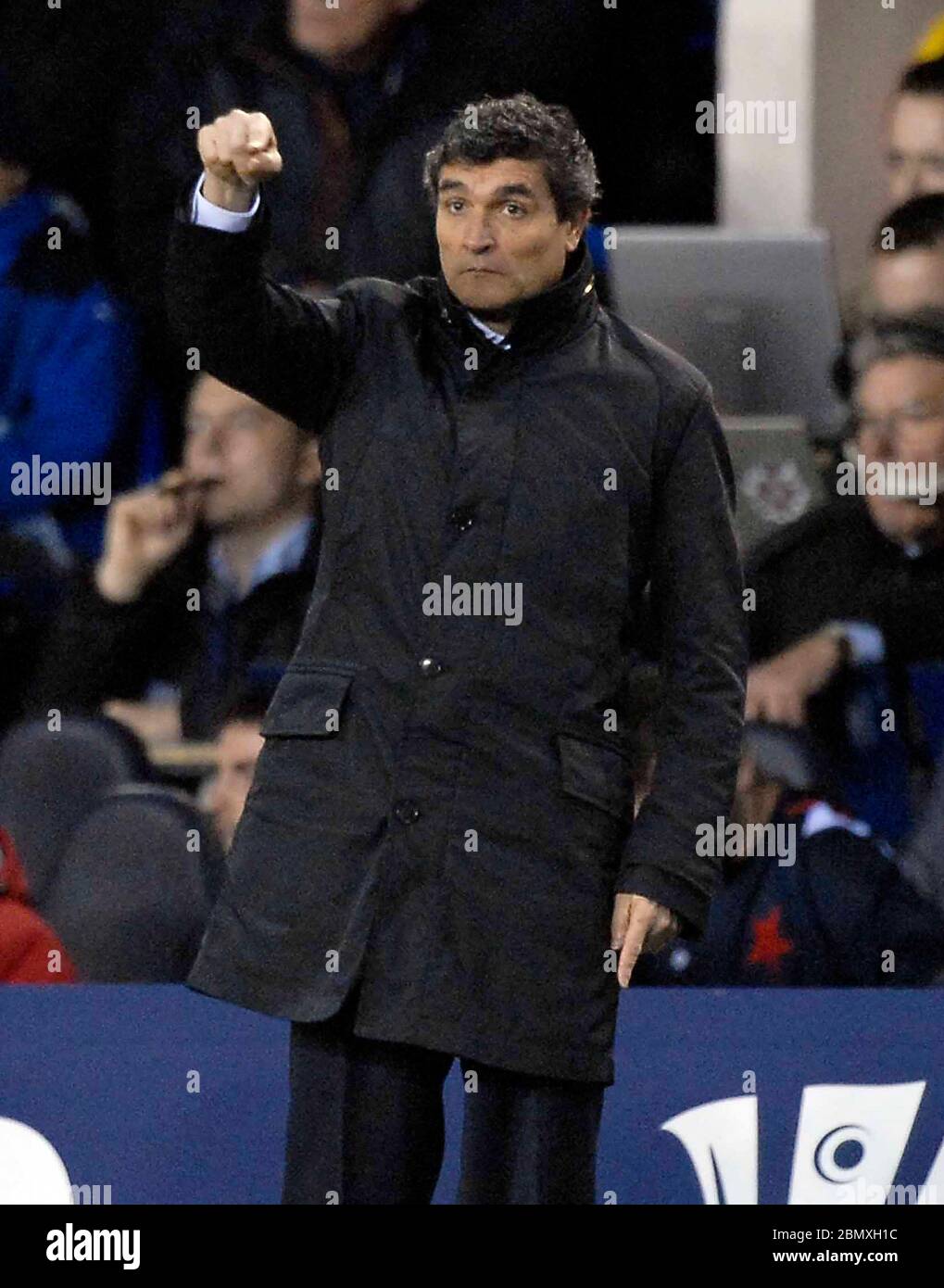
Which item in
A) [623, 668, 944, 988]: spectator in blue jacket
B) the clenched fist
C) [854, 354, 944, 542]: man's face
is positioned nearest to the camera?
the clenched fist

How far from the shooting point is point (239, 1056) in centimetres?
446

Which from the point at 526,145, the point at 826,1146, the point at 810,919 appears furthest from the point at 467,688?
the point at 810,919

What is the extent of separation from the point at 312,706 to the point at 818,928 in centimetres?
234

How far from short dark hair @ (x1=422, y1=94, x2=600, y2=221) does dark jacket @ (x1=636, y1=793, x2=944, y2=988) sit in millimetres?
2291

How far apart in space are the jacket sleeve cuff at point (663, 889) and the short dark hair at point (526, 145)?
2.82 feet

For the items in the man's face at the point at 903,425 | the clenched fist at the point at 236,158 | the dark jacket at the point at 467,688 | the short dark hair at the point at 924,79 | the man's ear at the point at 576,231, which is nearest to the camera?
the clenched fist at the point at 236,158

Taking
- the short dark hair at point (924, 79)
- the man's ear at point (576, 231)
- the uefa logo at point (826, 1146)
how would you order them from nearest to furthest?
the man's ear at point (576, 231) < the uefa logo at point (826, 1146) < the short dark hair at point (924, 79)

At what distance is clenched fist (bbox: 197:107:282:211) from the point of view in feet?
9.71

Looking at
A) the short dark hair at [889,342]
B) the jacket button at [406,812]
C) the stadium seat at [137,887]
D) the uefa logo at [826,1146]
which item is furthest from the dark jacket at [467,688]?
the short dark hair at [889,342]

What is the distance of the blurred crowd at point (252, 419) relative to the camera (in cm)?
543

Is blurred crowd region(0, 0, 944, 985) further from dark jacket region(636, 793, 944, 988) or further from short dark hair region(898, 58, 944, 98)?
dark jacket region(636, 793, 944, 988)

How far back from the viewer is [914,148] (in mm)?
5559

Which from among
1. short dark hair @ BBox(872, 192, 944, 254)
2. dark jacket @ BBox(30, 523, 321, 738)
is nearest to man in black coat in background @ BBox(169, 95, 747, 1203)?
dark jacket @ BBox(30, 523, 321, 738)

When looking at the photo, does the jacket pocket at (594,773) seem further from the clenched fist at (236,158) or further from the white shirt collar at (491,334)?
the clenched fist at (236,158)
